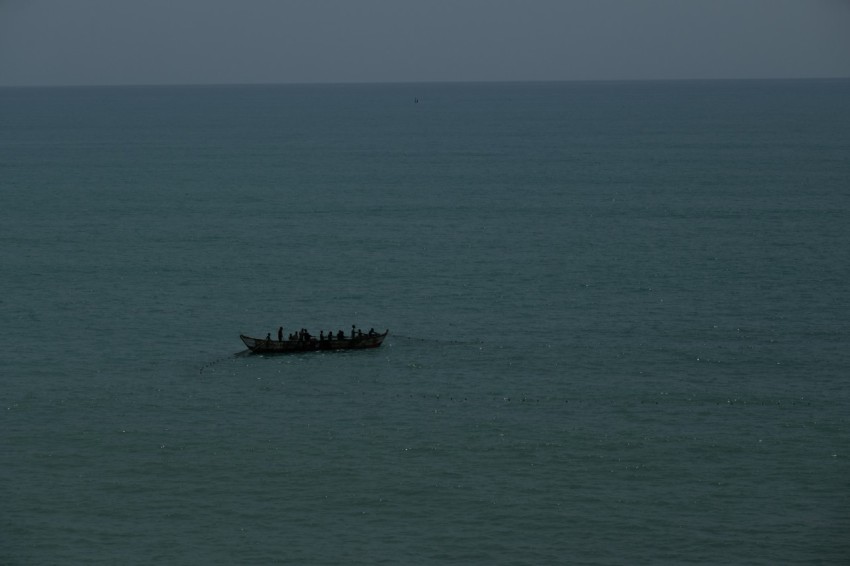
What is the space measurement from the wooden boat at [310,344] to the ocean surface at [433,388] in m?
0.89

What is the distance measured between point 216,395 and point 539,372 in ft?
52.2

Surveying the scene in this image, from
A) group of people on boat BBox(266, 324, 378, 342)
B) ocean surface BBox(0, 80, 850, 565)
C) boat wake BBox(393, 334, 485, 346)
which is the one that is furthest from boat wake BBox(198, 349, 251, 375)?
boat wake BBox(393, 334, 485, 346)

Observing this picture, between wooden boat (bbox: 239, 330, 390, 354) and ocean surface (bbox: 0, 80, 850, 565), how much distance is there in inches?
35.0

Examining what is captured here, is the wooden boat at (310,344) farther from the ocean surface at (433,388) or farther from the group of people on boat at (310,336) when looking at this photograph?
the ocean surface at (433,388)

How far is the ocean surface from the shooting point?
147 feet

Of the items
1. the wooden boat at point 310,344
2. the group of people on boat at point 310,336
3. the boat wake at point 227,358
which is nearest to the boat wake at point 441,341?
the group of people on boat at point 310,336

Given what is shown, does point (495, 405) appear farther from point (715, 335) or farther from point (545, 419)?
point (715, 335)

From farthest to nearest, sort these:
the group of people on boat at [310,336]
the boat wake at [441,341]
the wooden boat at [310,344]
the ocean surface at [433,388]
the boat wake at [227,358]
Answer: the boat wake at [441,341]
the group of people on boat at [310,336]
the wooden boat at [310,344]
the boat wake at [227,358]
the ocean surface at [433,388]

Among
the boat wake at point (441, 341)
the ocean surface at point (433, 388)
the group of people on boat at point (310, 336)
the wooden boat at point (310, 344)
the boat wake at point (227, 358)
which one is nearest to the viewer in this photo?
the ocean surface at point (433, 388)

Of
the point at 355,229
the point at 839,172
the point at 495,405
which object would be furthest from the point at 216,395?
the point at 839,172

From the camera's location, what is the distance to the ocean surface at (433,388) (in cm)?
4469

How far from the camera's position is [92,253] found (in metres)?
95.2

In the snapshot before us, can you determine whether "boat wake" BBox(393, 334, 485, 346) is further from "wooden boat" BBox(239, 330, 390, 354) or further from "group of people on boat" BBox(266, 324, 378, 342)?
"wooden boat" BBox(239, 330, 390, 354)

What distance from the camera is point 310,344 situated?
218 ft
